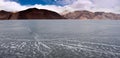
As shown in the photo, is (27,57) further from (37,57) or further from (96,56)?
(96,56)

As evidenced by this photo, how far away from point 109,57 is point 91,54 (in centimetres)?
197

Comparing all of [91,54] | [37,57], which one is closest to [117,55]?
[91,54]

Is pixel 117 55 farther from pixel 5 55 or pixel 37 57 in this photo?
pixel 5 55

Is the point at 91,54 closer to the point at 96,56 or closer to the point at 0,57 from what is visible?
the point at 96,56

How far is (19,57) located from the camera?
17984 mm

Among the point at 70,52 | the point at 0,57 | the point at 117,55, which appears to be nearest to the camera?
the point at 0,57

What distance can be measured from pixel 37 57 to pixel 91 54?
5.49 meters

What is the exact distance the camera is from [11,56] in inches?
717

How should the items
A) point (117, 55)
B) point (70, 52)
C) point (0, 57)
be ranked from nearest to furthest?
point (0, 57) → point (117, 55) → point (70, 52)

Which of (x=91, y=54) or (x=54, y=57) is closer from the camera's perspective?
(x=54, y=57)

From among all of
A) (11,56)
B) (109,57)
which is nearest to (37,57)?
(11,56)

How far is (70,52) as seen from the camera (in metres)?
20.5

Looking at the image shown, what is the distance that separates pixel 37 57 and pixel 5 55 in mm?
3185

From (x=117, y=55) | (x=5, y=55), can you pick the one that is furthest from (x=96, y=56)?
(x=5, y=55)
